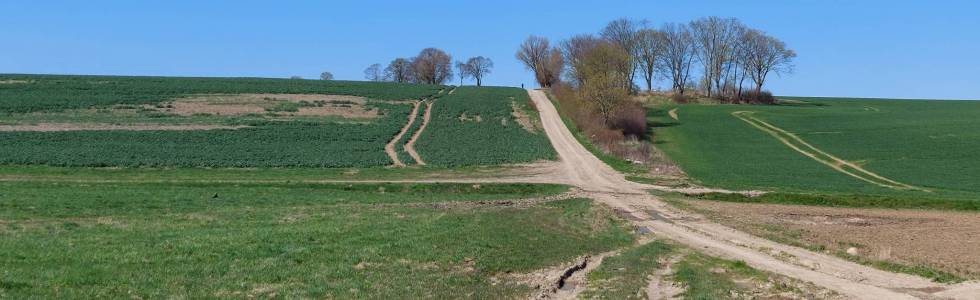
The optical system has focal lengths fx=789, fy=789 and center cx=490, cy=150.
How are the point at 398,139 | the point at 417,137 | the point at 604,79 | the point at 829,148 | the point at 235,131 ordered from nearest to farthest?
1. the point at 235,131
2. the point at 398,139
3. the point at 829,148
4. the point at 417,137
5. the point at 604,79

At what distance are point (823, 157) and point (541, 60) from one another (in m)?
89.5

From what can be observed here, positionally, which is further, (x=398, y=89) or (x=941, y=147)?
(x=398, y=89)

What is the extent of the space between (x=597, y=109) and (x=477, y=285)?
66035 millimetres

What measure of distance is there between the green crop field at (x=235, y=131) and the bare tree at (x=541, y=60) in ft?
114

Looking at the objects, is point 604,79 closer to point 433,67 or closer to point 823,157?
point 823,157

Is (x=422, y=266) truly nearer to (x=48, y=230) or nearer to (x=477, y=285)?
(x=477, y=285)

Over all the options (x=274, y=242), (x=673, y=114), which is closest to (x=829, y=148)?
(x=673, y=114)

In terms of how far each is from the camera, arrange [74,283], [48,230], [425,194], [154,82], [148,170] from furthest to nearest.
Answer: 1. [154,82]
2. [148,170]
3. [425,194]
4. [48,230]
5. [74,283]

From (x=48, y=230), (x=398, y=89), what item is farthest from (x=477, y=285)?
(x=398, y=89)

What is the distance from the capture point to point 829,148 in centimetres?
6788

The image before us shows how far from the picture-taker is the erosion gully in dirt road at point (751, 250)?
16578mm

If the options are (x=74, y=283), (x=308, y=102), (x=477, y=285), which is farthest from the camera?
(x=308, y=102)

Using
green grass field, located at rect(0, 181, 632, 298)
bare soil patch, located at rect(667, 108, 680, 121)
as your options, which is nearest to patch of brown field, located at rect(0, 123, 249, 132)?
green grass field, located at rect(0, 181, 632, 298)

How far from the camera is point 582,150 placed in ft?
203
